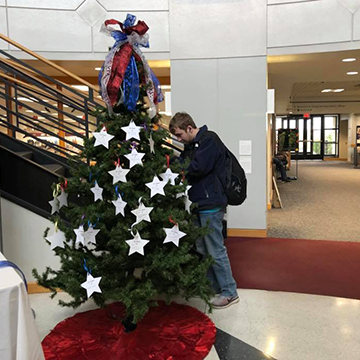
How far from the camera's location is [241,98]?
5152 millimetres

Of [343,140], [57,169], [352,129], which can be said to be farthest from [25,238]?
[343,140]

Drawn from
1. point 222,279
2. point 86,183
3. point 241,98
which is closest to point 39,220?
point 86,183

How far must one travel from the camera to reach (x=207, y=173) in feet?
9.25

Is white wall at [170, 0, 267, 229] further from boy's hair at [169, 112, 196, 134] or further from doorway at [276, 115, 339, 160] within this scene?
doorway at [276, 115, 339, 160]

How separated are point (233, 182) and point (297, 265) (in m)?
1.68

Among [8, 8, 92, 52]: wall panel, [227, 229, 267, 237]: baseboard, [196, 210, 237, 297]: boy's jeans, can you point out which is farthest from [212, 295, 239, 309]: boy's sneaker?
[8, 8, 92, 52]: wall panel

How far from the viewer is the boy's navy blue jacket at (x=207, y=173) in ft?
9.14

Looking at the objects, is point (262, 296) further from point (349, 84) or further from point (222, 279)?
point (349, 84)

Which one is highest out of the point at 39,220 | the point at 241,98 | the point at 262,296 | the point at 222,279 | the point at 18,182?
the point at 241,98

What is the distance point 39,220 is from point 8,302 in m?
2.12

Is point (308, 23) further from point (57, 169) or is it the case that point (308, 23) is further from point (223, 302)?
point (223, 302)

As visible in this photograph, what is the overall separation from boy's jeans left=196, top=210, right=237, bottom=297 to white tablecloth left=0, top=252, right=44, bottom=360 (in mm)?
1719

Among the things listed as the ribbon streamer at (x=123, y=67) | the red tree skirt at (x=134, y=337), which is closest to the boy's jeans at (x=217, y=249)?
the red tree skirt at (x=134, y=337)

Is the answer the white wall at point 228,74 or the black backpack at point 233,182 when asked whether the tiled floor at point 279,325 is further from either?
the white wall at point 228,74
